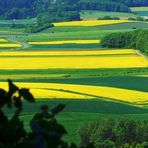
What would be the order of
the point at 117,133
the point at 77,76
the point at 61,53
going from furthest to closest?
the point at 61,53
the point at 77,76
the point at 117,133

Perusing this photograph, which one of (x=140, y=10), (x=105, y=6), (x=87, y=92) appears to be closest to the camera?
(x=87, y=92)

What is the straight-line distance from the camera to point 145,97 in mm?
35562

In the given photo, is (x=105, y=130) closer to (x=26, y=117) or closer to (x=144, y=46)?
(x=26, y=117)

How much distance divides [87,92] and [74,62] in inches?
675

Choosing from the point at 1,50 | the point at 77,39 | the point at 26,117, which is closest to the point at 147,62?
the point at 1,50

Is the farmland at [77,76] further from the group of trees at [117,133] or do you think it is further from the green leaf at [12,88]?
the green leaf at [12,88]

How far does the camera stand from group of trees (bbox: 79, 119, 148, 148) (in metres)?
22.3

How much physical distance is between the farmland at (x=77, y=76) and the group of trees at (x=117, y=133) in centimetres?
55

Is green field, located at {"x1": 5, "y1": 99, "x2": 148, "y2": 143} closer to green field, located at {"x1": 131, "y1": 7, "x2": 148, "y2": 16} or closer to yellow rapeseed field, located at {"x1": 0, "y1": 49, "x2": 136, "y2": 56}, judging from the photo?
yellow rapeseed field, located at {"x1": 0, "y1": 49, "x2": 136, "y2": 56}

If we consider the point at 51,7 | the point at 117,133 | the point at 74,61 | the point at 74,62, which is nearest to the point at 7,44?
the point at 74,61

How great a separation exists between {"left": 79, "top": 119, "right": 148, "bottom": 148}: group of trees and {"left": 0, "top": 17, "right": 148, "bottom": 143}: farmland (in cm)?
55

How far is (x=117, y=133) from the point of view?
2241cm

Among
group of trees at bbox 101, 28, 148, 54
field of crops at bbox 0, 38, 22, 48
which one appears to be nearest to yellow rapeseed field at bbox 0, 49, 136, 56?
group of trees at bbox 101, 28, 148, 54

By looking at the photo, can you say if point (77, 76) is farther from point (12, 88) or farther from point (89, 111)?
point (12, 88)
